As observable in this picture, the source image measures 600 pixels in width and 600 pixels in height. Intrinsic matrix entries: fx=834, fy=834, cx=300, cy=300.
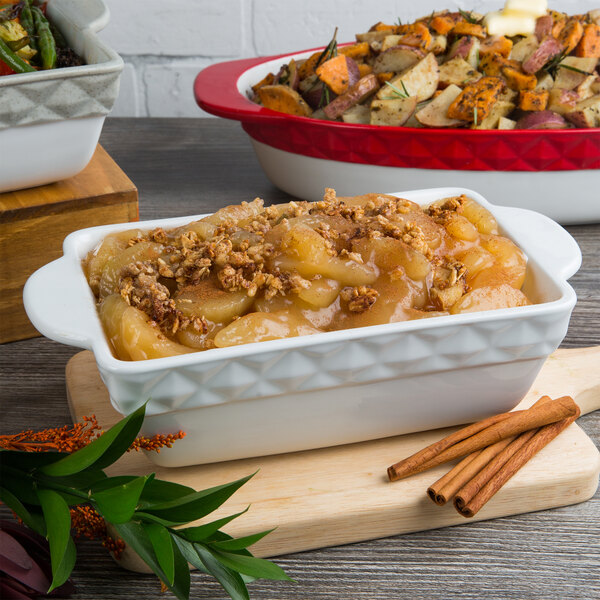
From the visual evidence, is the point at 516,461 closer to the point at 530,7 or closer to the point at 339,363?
the point at 339,363

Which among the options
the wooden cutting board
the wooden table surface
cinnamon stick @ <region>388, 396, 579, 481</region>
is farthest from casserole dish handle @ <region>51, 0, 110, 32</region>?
cinnamon stick @ <region>388, 396, 579, 481</region>

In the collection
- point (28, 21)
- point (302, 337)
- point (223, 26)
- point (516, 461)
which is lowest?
point (223, 26)

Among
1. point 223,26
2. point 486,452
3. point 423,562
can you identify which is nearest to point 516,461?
point 486,452

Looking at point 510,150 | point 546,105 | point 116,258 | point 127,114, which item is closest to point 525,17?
point 546,105

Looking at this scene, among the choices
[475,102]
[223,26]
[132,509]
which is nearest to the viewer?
[132,509]

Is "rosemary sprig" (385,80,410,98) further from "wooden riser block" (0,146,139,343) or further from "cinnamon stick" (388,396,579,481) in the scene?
"cinnamon stick" (388,396,579,481)

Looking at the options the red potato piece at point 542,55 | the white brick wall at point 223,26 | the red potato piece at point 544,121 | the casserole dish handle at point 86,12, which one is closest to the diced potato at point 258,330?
the casserole dish handle at point 86,12

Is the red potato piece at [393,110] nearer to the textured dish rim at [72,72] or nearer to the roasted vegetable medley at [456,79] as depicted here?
the roasted vegetable medley at [456,79]
